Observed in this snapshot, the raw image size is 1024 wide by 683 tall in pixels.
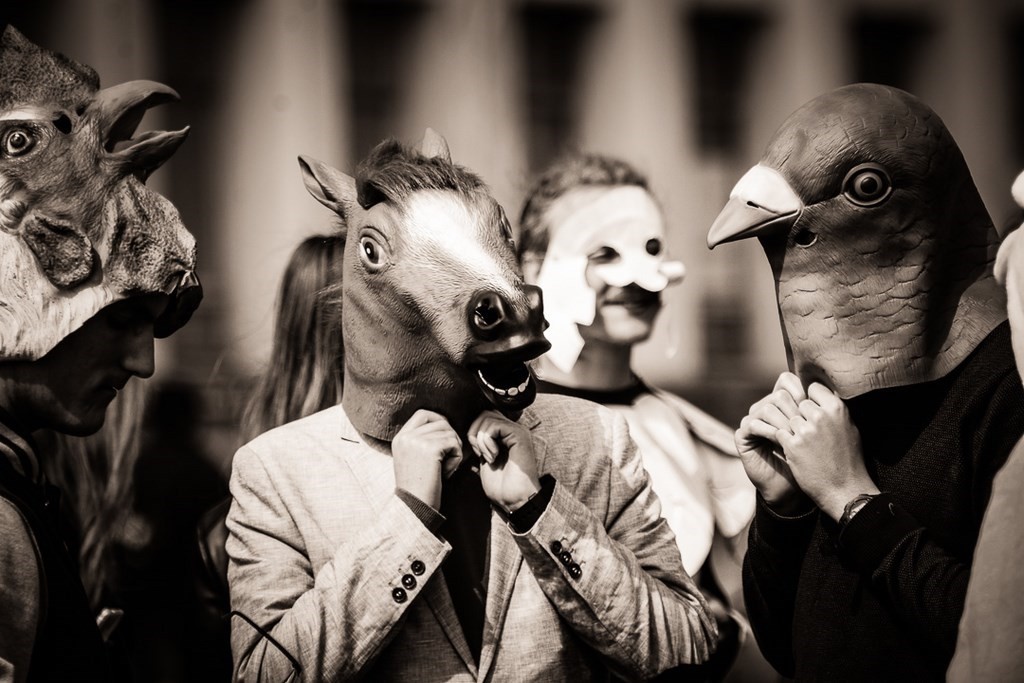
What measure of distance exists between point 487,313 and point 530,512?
345 mm

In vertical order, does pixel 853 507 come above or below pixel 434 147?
below

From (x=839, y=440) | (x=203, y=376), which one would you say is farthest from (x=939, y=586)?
(x=203, y=376)

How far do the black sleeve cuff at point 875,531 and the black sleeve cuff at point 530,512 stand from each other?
0.51 metres

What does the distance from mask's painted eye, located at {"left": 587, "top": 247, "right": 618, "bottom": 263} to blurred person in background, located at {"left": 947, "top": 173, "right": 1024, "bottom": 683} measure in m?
1.66

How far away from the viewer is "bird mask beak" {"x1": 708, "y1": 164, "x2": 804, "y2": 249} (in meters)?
2.28

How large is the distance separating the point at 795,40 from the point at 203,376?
478cm

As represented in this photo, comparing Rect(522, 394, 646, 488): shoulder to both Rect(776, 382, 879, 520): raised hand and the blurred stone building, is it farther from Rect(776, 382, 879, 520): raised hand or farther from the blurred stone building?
the blurred stone building

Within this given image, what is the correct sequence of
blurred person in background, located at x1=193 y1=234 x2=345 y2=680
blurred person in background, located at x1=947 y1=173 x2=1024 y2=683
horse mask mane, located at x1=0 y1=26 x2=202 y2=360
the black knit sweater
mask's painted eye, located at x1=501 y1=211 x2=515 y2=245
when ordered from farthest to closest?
blurred person in background, located at x1=193 y1=234 x2=345 y2=680
mask's painted eye, located at x1=501 y1=211 x2=515 y2=245
horse mask mane, located at x1=0 y1=26 x2=202 y2=360
the black knit sweater
blurred person in background, located at x1=947 y1=173 x2=1024 y2=683

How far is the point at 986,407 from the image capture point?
2158 mm

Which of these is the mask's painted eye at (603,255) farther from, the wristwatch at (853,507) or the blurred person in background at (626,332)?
the wristwatch at (853,507)

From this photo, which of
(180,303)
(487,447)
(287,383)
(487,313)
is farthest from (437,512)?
(287,383)

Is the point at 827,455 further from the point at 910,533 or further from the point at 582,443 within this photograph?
the point at 582,443

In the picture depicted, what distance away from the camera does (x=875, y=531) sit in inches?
84.1

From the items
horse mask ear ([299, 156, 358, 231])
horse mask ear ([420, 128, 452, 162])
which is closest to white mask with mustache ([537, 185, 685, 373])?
horse mask ear ([420, 128, 452, 162])
